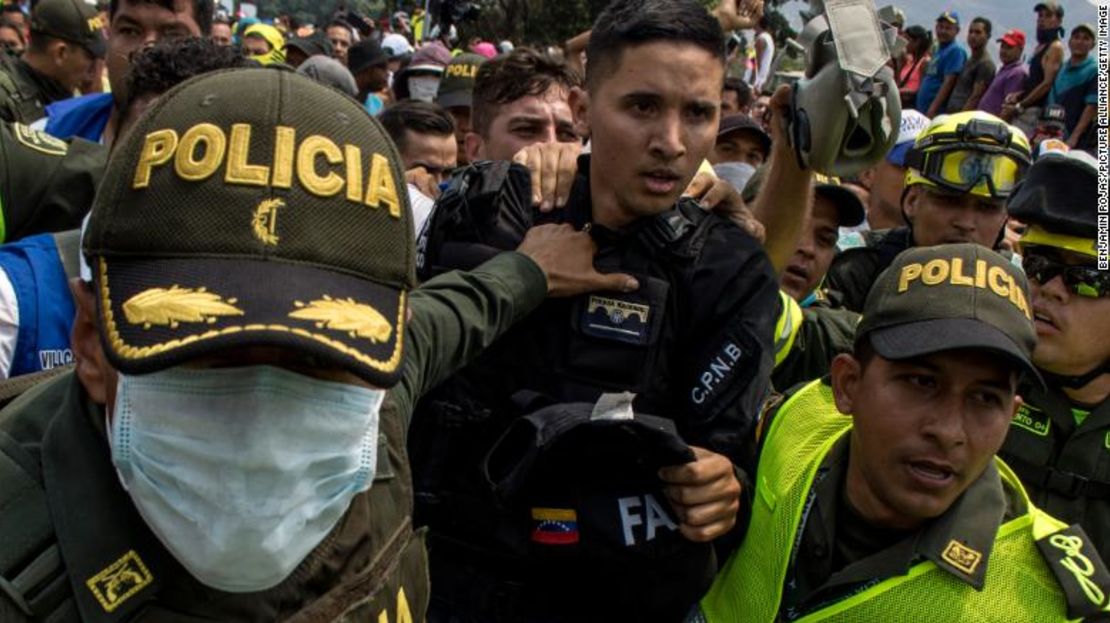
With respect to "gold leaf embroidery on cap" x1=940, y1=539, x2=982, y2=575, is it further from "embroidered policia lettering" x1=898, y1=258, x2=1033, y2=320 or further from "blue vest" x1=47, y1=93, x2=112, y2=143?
"blue vest" x1=47, y1=93, x2=112, y2=143

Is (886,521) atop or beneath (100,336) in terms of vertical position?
beneath

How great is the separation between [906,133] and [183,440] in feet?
15.9

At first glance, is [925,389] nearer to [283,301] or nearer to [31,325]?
[283,301]

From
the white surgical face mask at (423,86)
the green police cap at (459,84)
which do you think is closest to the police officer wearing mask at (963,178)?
the green police cap at (459,84)

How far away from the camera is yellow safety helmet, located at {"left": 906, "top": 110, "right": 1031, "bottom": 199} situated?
4066 mm

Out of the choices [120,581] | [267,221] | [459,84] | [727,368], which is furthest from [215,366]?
[459,84]

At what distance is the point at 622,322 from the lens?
2371 millimetres

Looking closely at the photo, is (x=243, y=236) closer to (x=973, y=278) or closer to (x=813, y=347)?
(x=973, y=278)

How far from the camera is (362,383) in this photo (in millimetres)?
1538

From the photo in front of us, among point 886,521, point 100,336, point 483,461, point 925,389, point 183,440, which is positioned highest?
point 100,336

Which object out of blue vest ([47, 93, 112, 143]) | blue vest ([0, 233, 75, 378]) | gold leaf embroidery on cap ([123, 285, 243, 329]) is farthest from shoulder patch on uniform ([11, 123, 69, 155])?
gold leaf embroidery on cap ([123, 285, 243, 329])

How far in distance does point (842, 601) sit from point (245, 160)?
170 centimetres

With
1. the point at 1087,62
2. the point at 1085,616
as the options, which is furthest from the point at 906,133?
the point at 1087,62

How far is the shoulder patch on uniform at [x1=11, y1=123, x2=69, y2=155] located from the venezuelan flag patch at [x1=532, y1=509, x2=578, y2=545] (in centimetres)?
160
